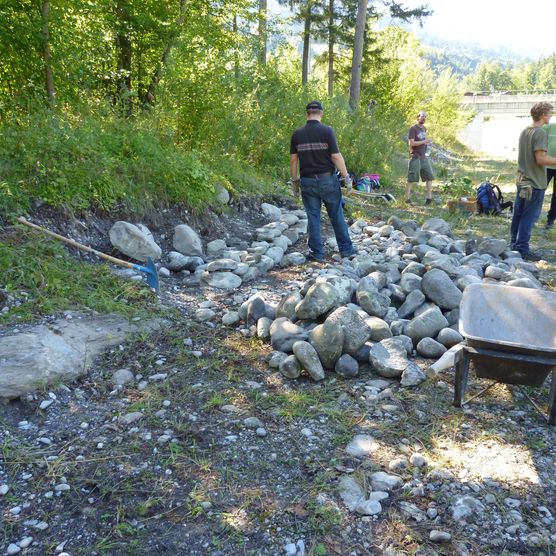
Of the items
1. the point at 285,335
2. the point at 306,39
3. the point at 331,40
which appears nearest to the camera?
the point at 285,335

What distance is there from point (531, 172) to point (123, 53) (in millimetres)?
7009

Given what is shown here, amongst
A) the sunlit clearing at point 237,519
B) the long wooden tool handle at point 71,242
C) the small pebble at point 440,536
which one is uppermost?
the long wooden tool handle at point 71,242

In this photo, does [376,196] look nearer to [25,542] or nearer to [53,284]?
[53,284]

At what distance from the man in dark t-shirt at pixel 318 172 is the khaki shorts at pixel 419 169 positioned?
14.1 feet

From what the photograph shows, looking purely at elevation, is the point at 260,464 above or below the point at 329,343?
below

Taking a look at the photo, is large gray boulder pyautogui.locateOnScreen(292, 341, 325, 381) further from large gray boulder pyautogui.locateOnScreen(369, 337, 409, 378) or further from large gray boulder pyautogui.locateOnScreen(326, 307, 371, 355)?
large gray boulder pyautogui.locateOnScreen(369, 337, 409, 378)

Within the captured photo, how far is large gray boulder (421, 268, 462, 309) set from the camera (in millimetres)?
4488

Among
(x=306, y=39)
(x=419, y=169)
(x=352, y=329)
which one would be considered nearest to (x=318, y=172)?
(x=352, y=329)

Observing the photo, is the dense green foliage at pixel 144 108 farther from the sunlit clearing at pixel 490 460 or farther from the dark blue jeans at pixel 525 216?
the sunlit clearing at pixel 490 460

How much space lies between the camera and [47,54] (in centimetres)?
662

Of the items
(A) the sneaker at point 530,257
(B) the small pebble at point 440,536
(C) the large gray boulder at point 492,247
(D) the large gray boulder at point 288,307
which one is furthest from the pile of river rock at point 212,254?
(B) the small pebble at point 440,536

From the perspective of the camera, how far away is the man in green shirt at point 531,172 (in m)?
6.20

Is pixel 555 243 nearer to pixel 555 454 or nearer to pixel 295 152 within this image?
pixel 295 152

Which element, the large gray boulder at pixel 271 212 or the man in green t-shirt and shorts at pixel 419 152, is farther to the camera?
the man in green t-shirt and shorts at pixel 419 152
